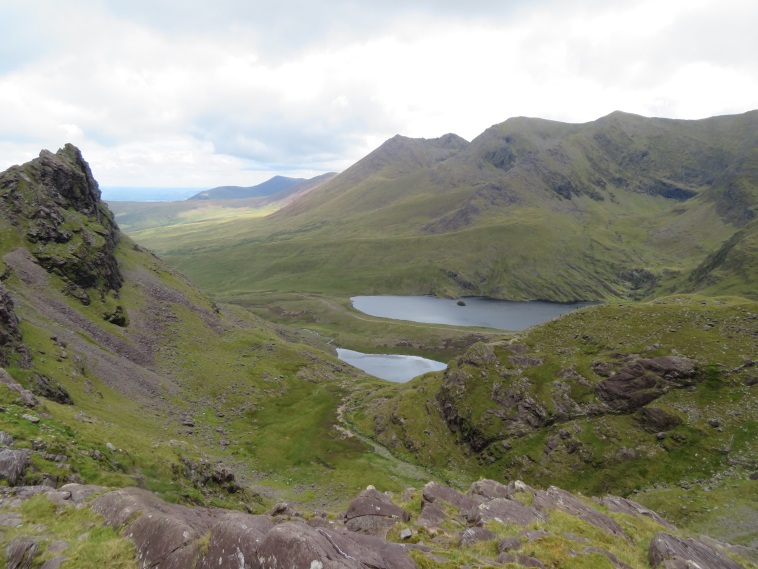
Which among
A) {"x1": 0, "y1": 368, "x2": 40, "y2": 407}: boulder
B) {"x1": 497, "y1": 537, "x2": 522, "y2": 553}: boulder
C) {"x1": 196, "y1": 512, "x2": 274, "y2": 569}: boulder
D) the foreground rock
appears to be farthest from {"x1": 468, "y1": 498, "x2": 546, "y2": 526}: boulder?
{"x1": 0, "y1": 368, "x2": 40, "y2": 407}: boulder

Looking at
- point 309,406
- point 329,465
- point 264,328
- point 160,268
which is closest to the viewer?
point 329,465

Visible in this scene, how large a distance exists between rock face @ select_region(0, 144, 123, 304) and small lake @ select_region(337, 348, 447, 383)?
97.8 meters

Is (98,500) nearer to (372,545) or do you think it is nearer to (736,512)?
(372,545)

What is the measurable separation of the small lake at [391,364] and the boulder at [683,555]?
135m

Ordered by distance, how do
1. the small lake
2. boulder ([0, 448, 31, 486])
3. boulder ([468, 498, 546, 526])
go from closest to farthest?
1. boulder ([0, 448, 31, 486])
2. boulder ([468, 498, 546, 526])
3. the small lake

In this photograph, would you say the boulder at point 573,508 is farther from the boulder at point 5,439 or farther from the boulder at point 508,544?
the boulder at point 5,439

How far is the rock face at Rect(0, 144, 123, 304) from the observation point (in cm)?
9206

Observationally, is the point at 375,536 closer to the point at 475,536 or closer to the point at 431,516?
the point at 475,536

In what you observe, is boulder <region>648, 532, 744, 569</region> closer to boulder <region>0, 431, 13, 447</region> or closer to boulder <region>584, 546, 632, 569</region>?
boulder <region>584, 546, 632, 569</region>

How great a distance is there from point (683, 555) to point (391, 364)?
159 m

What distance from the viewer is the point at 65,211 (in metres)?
107

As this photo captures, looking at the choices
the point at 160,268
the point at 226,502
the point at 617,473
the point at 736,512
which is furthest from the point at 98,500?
the point at 160,268

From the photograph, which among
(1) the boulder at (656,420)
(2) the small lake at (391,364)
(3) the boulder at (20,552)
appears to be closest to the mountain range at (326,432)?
(3) the boulder at (20,552)

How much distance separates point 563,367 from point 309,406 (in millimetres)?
60708
